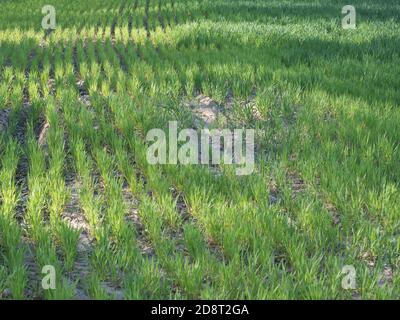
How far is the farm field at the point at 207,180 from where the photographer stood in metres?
2.46

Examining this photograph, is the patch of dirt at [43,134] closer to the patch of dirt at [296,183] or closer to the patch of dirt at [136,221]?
the patch of dirt at [136,221]

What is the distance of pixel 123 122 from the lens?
4.37 meters

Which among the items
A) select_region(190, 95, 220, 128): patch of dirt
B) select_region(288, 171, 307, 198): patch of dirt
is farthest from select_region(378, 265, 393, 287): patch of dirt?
select_region(190, 95, 220, 128): patch of dirt

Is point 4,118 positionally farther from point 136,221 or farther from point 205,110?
point 136,221

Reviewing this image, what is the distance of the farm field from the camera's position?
8.08 feet

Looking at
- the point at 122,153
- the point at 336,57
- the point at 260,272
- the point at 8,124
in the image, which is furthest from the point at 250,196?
the point at 336,57

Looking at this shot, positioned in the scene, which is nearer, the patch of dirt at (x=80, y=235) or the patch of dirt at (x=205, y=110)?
the patch of dirt at (x=80, y=235)

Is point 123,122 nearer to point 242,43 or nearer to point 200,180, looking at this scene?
point 200,180

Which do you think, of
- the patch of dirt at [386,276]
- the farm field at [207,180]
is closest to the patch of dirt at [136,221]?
the farm field at [207,180]

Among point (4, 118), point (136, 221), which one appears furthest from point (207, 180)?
point (4, 118)

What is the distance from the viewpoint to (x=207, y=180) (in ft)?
11.2

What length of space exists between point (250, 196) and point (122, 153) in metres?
1.03

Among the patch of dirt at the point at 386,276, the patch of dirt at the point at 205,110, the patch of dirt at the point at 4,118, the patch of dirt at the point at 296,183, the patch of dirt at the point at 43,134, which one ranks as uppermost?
the patch of dirt at the point at 205,110

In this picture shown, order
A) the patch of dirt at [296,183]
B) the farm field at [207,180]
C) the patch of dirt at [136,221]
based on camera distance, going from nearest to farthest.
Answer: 1. the farm field at [207,180]
2. the patch of dirt at [136,221]
3. the patch of dirt at [296,183]
